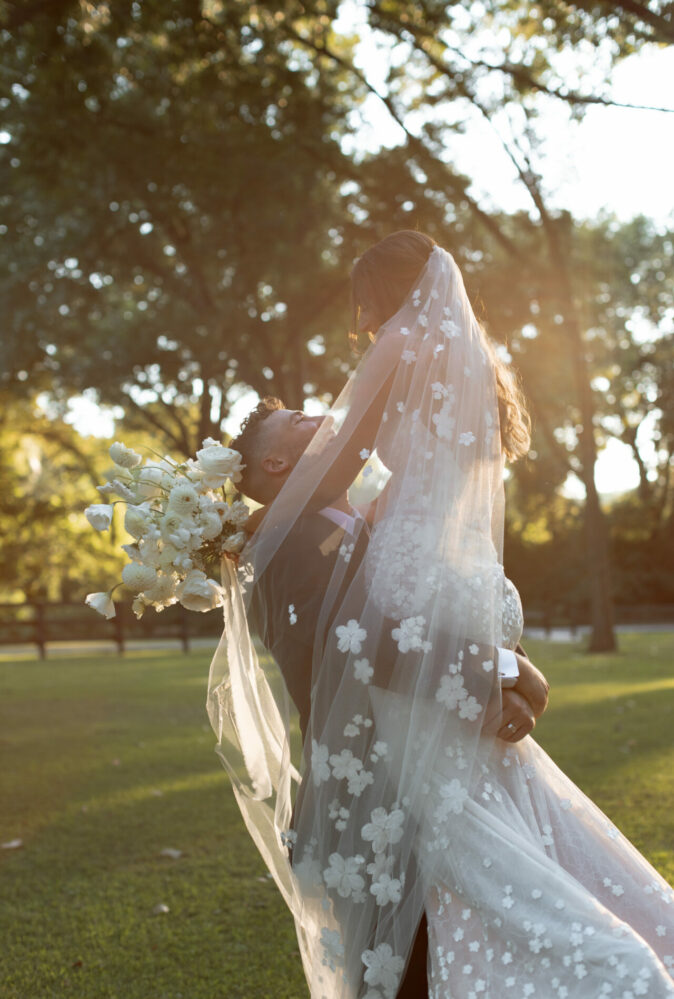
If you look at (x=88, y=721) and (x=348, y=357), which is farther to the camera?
(x=348, y=357)

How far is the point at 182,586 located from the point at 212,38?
11.8 meters

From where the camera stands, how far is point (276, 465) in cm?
296

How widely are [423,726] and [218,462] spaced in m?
0.96

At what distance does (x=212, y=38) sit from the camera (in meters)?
12.7

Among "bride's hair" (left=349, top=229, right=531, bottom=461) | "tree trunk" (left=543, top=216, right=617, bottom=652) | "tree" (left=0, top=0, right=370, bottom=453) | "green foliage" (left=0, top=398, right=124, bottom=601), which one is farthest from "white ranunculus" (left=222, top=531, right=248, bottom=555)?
"green foliage" (left=0, top=398, right=124, bottom=601)

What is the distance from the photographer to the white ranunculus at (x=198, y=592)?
285cm

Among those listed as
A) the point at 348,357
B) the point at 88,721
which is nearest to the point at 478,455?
the point at 88,721

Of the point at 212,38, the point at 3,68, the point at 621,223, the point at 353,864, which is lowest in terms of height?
the point at 353,864

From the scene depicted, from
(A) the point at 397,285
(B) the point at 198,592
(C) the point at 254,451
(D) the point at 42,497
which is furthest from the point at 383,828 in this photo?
(D) the point at 42,497

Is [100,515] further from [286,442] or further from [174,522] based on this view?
[286,442]

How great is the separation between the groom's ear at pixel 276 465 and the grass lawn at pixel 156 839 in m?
2.27

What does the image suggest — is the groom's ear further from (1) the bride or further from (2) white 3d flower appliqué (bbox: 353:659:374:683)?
(2) white 3d flower appliqué (bbox: 353:659:374:683)

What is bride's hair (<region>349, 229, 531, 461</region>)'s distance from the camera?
9.87ft

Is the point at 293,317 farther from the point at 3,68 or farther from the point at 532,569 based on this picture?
the point at 532,569
